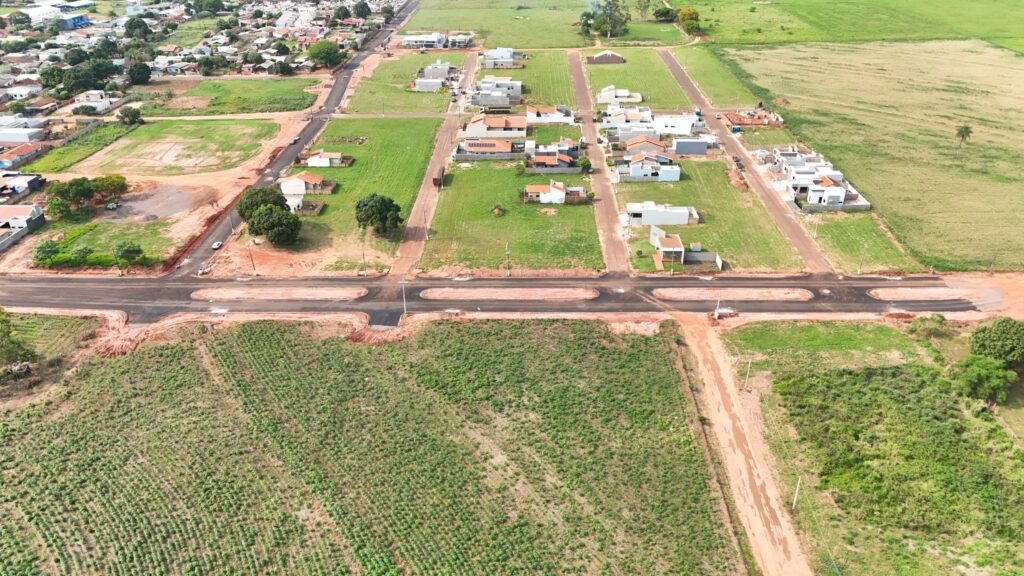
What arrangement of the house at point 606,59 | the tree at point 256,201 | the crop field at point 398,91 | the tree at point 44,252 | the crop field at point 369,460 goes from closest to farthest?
the crop field at point 369,460 < the tree at point 44,252 < the tree at point 256,201 < the crop field at point 398,91 < the house at point 606,59

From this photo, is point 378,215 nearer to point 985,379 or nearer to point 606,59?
point 985,379

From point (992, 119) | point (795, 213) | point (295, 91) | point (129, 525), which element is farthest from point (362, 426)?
point (992, 119)

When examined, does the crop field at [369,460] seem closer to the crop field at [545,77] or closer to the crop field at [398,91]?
the crop field at [398,91]

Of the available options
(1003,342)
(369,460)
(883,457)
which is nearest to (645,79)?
(1003,342)

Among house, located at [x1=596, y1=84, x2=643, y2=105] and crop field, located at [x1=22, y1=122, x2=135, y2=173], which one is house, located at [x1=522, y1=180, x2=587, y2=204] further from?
crop field, located at [x1=22, y1=122, x2=135, y2=173]

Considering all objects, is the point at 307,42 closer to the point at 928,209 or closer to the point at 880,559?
the point at 928,209

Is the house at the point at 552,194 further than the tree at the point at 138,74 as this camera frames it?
No

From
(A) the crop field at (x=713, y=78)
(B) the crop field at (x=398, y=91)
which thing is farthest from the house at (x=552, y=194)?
(A) the crop field at (x=713, y=78)
